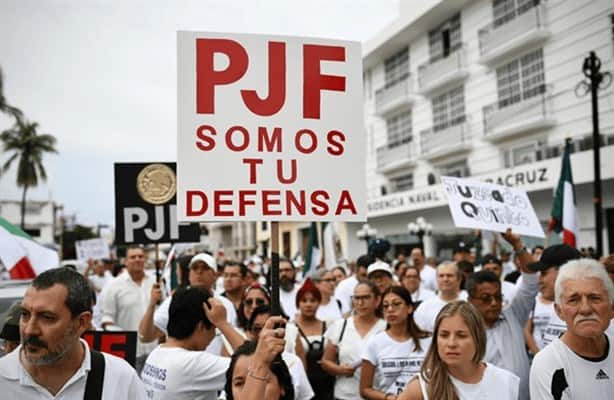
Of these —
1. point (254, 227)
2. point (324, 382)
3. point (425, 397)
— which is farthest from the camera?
point (254, 227)

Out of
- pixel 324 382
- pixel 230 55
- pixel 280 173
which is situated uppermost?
pixel 230 55

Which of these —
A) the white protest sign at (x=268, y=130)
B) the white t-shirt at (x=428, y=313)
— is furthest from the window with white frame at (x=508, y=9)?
the white protest sign at (x=268, y=130)

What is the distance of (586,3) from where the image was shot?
58.7ft

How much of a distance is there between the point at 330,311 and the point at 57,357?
4693 mm

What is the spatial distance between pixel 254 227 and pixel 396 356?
54158 millimetres

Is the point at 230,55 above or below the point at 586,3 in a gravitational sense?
below

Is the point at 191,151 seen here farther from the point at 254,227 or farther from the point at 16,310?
the point at 254,227

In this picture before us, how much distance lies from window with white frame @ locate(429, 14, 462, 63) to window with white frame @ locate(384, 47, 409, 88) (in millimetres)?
1990

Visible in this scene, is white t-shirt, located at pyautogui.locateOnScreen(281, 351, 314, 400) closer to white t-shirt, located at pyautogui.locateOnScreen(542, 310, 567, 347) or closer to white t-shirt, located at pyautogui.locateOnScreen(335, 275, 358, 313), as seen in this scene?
white t-shirt, located at pyautogui.locateOnScreen(542, 310, 567, 347)

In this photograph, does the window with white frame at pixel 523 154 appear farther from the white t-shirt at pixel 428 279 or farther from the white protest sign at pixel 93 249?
the white protest sign at pixel 93 249

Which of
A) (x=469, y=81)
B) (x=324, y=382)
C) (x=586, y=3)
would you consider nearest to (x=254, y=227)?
(x=469, y=81)

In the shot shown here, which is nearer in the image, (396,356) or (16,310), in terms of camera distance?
(16,310)

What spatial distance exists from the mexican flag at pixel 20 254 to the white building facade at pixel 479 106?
14.8 metres

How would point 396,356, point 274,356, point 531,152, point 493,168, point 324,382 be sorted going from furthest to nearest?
point 493,168 < point 531,152 < point 324,382 < point 396,356 < point 274,356
